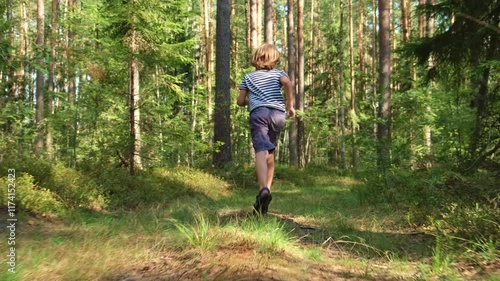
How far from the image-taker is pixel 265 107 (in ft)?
13.2

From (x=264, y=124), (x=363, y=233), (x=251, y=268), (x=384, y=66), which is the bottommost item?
(x=363, y=233)

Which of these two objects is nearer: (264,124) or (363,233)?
(363,233)

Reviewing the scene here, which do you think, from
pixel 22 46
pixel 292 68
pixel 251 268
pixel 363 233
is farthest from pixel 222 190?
pixel 22 46

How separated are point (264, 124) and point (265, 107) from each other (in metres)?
0.19

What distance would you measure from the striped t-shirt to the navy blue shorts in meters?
0.06

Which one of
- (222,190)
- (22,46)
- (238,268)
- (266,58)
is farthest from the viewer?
(22,46)

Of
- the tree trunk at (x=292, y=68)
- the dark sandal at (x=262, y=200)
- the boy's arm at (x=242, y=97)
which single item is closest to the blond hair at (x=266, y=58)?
the boy's arm at (x=242, y=97)

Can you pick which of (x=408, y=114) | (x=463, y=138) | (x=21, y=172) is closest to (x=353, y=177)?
(x=408, y=114)

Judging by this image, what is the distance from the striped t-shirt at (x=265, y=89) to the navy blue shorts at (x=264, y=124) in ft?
0.21

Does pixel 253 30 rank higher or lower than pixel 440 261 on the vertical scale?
higher

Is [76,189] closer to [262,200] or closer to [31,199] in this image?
[31,199]

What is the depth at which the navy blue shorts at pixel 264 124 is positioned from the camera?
398 cm

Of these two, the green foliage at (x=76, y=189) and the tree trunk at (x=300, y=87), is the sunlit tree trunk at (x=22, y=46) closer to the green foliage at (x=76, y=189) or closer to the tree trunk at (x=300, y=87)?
the green foliage at (x=76, y=189)

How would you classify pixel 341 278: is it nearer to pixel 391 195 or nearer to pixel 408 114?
pixel 391 195
